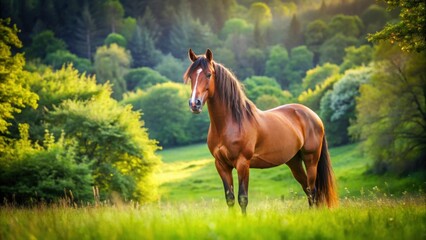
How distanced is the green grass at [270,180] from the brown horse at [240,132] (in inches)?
1088

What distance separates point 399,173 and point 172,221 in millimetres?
41020

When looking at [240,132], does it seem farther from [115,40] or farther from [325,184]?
[115,40]

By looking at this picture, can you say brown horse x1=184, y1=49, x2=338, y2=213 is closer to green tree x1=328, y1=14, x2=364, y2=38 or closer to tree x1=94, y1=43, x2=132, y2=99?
tree x1=94, y1=43, x2=132, y2=99

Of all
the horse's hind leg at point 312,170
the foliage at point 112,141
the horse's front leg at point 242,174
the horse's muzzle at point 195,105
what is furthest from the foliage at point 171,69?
the horse's muzzle at point 195,105

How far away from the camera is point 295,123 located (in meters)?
10.7

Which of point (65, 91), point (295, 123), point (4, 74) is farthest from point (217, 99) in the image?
point (65, 91)

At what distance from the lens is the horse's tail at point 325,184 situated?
10.7 metres

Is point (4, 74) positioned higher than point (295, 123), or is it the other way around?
point (4, 74)

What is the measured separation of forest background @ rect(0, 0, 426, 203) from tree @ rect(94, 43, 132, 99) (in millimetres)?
365

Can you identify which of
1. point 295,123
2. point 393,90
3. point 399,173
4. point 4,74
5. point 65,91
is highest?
point 65,91

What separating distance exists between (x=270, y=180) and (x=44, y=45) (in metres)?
122

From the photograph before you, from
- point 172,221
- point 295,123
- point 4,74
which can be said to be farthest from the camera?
point 4,74

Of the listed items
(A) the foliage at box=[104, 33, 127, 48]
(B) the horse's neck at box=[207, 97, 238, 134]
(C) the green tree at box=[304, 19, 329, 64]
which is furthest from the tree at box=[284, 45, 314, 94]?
(B) the horse's neck at box=[207, 97, 238, 134]

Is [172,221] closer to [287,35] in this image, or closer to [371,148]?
[371,148]
